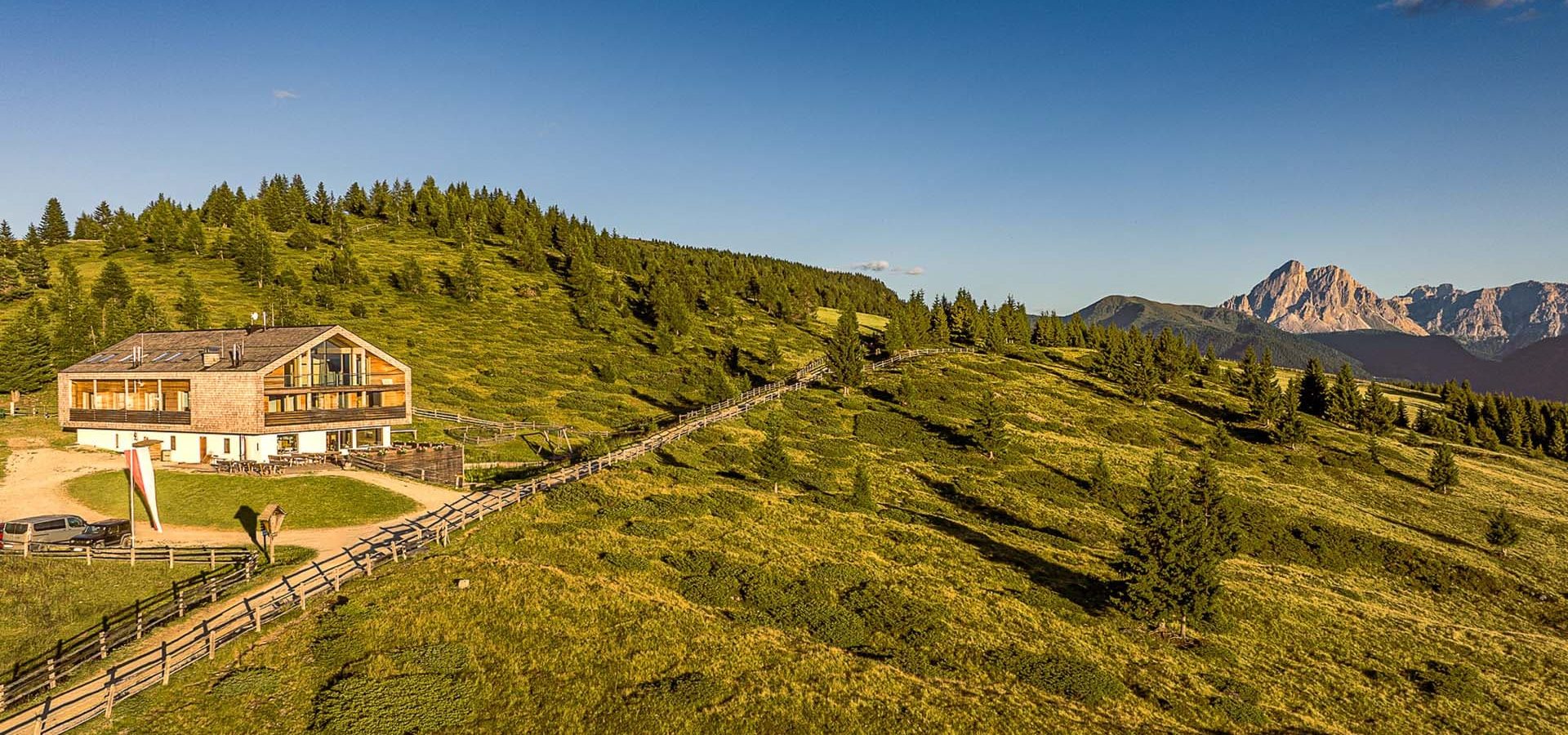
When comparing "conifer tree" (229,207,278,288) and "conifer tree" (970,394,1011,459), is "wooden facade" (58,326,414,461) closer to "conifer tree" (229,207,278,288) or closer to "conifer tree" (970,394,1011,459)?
Result: "conifer tree" (970,394,1011,459)

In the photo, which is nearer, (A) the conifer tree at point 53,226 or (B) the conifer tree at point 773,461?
(B) the conifer tree at point 773,461

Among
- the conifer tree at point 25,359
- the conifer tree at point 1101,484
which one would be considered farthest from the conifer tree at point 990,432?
the conifer tree at point 25,359

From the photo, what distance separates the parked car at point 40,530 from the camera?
93.2ft

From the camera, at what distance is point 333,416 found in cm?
4512

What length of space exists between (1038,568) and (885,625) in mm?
13129

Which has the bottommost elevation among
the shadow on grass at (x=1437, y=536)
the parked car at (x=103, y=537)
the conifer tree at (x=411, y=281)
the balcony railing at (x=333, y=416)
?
the shadow on grass at (x=1437, y=536)

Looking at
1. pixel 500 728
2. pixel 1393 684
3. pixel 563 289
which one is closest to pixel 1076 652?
pixel 1393 684

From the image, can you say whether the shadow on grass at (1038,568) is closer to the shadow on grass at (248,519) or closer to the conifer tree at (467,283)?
the shadow on grass at (248,519)

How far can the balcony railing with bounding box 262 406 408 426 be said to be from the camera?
139ft

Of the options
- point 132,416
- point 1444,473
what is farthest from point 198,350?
A: point 1444,473

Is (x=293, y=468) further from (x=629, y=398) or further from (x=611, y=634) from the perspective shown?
(x=629, y=398)

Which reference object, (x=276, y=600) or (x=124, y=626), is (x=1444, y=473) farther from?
(x=124, y=626)

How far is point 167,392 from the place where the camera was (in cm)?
4297

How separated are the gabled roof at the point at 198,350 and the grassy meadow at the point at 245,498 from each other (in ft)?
24.1
